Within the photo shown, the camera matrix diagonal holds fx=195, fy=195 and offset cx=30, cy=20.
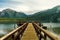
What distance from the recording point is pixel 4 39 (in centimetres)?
562

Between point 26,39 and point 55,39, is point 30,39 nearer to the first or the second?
point 26,39

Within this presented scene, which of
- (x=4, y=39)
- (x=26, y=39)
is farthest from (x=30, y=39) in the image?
(x=4, y=39)

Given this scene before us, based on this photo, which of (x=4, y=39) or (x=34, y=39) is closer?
(x=4, y=39)

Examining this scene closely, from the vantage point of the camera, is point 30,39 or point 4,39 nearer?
point 4,39

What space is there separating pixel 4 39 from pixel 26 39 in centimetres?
662

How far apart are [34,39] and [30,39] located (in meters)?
0.33

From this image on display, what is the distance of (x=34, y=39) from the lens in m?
12.3

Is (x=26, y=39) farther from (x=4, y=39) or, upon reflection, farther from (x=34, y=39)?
(x=4, y=39)

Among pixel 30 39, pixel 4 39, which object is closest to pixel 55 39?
pixel 4 39

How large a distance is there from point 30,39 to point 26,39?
0.92 ft

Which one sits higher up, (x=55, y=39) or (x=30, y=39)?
(x=55, y=39)

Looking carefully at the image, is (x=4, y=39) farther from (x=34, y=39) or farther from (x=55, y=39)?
(x=34, y=39)

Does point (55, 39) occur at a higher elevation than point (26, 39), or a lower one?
higher

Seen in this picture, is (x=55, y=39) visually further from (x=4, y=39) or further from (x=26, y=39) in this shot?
(x=26, y=39)
